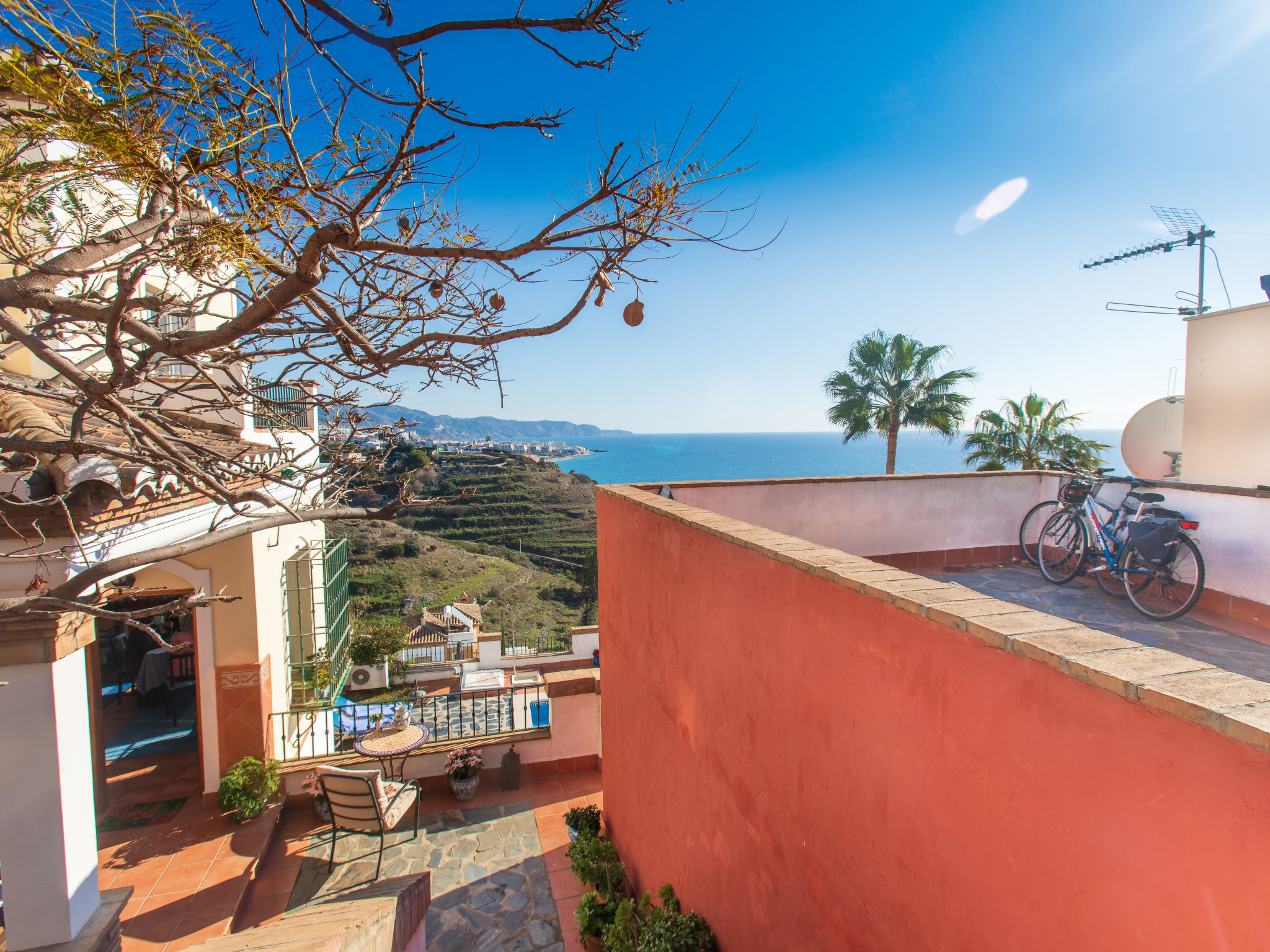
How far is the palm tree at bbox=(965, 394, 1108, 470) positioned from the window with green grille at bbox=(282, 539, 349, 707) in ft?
48.3

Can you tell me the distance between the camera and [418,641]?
21.1m

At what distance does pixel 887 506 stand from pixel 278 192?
19.0ft

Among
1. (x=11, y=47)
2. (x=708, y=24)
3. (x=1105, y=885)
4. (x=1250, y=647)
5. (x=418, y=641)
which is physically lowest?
(x=418, y=641)

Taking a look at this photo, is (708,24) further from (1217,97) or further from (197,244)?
(1217,97)

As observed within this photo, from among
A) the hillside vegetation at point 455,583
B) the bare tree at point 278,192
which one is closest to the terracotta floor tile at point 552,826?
the bare tree at point 278,192

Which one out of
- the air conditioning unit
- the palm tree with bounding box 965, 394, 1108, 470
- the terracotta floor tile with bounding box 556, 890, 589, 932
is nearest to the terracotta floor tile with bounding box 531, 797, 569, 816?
the terracotta floor tile with bounding box 556, 890, 589, 932

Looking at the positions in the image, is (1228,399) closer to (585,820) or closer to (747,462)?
(585,820)

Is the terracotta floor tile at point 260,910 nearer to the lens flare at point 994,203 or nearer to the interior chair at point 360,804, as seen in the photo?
the interior chair at point 360,804

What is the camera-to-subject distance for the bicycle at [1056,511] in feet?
16.8

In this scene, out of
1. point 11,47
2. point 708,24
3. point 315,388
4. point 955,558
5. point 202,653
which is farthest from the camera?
point 202,653

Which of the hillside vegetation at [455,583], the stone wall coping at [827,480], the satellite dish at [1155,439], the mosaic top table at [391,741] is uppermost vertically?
the satellite dish at [1155,439]

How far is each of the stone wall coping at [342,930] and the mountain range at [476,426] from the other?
Result: 2.61m

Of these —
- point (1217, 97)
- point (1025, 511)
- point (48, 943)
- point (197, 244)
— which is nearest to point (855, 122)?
point (1217, 97)

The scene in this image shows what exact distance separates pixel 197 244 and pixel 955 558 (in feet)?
22.1
